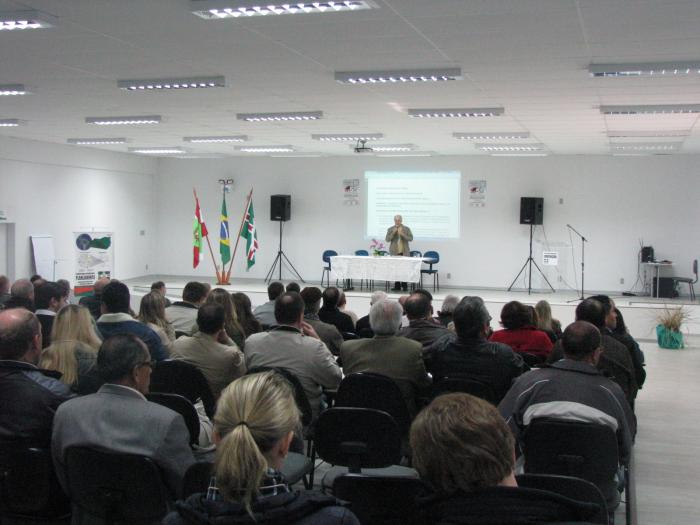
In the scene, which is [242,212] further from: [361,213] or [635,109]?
[635,109]

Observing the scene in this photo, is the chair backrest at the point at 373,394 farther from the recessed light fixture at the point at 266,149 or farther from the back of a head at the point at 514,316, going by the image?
the recessed light fixture at the point at 266,149

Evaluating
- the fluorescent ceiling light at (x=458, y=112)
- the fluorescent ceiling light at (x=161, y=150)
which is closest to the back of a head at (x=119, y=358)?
the fluorescent ceiling light at (x=458, y=112)

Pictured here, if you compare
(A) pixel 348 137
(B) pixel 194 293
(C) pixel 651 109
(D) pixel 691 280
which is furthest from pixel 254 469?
(D) pixel 691 280

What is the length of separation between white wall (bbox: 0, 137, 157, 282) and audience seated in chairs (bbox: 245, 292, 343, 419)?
11.4m

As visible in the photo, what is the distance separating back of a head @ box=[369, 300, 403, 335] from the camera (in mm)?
4344

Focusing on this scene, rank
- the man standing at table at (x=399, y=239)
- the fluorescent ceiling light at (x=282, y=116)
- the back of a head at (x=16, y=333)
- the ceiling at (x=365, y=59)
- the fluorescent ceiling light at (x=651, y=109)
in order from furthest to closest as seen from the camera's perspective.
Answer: the man standing at table at (x=399, y=239), the fluorescent ceiling light at (x=282, y=116), the fluorescent ceiling light at (x=651, y=109), the ceiling at (x=365, y=59), the back of a head at (x=16, y=333)

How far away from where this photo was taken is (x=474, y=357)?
13.7 feet

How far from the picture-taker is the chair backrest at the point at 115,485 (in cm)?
254

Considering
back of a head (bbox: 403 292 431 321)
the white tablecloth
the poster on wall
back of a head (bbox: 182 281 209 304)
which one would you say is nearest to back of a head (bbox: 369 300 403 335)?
back of a head (bbox: 403 292 431 321)

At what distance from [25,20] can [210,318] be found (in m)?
2.81

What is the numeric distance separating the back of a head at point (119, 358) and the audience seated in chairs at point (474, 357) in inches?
76.9

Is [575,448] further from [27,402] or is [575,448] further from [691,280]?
[691,280]

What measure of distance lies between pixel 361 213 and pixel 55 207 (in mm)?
6740

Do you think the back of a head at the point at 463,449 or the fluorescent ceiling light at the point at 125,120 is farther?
the fluorescent ceiling light at the point at 125,120
